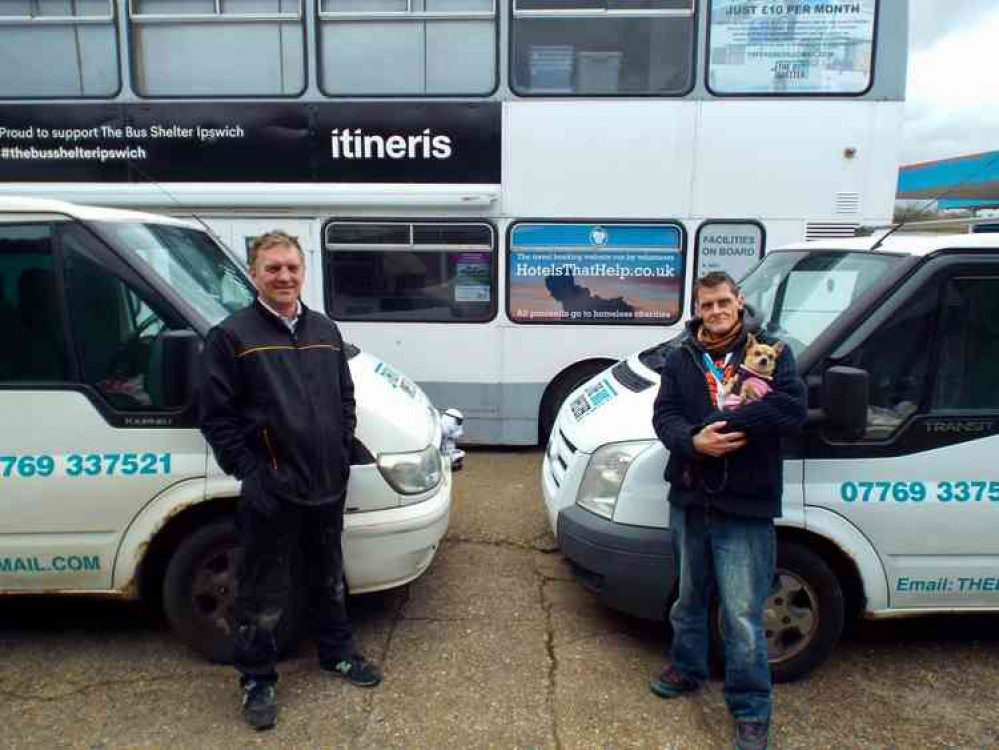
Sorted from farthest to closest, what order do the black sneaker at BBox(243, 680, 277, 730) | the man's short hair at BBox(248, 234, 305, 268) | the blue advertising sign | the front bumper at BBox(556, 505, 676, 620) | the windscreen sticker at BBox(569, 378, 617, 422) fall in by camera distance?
the blue advertising sign
the windscreen sticker at BBox(569, 378, 617, 422)
the front bumper at BBox(556, 505, 676, 620)
the black sneaker at BBox(243, 680, 277, 730)
the man's short hair at BBox(248, 234, 305, 268)

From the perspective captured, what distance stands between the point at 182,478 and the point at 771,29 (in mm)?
5478

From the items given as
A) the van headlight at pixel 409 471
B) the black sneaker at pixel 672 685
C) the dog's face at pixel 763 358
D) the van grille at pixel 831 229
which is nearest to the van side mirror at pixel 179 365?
the van headlight at pixel 409 471

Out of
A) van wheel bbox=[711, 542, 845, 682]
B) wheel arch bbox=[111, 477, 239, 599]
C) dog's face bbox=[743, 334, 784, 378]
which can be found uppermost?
dog's face bbox=[743, 334, 784, 378]

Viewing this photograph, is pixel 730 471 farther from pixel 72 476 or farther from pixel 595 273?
pixel 595 273

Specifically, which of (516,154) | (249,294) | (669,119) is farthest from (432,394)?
(669,119)

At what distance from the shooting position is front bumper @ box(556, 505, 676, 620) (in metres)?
2.99

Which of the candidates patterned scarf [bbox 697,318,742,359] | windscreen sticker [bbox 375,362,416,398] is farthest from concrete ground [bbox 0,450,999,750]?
patterned scarf [bbox 697,318,742,359]

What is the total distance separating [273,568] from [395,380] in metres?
1.25

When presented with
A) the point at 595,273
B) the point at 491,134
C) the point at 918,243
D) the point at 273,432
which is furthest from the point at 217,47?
the point at 918,243

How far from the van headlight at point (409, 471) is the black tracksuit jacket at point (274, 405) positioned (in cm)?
41

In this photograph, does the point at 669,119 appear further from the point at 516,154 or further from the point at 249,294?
the point at 249,294

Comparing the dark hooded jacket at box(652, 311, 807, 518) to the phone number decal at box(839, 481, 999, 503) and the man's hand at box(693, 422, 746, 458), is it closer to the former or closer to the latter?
the man's hand at box(693, 422, 746, 458)

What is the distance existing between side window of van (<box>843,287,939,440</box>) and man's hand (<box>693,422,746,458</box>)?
0.80 meters

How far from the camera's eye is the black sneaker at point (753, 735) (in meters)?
2.60
